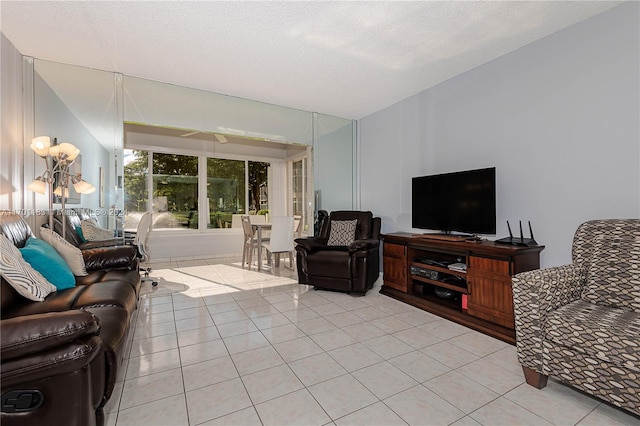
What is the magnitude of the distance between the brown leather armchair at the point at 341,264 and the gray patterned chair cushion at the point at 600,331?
6.67ft

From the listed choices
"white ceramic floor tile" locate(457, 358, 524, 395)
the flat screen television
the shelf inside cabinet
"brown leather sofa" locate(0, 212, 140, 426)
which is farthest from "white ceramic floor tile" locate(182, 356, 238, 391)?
the flat screen television

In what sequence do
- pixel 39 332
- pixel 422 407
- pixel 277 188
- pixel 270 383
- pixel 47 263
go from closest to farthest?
pixel 39 332 → pixel 422 407 → pixel 270 383 → pixel 47 263 → pixel 277 188

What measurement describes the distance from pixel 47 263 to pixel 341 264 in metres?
2.71

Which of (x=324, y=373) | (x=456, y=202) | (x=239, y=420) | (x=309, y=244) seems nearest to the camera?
(x=239, y=420)

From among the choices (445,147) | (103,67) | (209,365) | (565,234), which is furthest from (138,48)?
(565,234)

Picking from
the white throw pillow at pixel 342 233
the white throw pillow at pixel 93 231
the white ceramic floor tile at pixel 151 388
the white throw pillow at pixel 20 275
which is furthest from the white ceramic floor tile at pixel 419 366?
the white throw pillow at pixel 93 231

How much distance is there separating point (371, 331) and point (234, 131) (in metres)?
3.39

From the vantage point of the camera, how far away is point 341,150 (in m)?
5.30

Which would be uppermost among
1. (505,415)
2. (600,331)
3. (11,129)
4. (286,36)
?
(286,36)

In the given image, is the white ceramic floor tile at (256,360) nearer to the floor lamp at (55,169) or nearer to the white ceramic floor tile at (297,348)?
the white ceramic floor tile at (297,348)

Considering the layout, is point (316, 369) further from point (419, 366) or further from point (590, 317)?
point (590, 317)

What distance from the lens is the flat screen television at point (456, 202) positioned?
9.61ft

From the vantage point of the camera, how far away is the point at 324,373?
6.52 ft

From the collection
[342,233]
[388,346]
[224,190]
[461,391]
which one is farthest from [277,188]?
[461,391]
